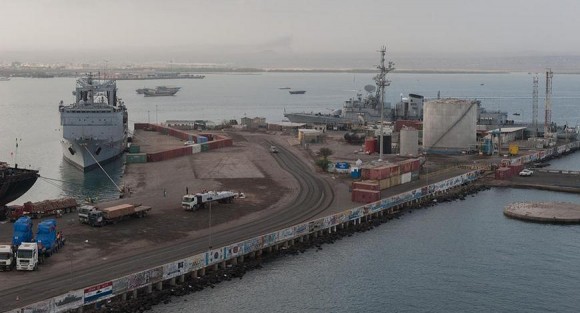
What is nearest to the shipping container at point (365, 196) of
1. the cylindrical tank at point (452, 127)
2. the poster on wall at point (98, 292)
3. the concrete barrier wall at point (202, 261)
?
the concrete barrier wall at point (202, 261)

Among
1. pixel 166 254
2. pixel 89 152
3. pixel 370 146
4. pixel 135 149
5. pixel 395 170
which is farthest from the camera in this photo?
pixel 135 149

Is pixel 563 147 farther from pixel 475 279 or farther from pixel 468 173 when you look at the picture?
pixel 475 279

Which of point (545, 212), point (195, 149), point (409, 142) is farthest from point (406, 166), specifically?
point (195, 149)

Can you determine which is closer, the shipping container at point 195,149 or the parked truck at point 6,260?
the parked truck at point 6,260

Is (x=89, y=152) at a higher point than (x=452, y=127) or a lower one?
lower

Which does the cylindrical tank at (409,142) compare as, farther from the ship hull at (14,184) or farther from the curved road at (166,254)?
the ship hull at (14,184)

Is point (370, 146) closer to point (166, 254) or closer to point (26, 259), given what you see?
point (166, 254)

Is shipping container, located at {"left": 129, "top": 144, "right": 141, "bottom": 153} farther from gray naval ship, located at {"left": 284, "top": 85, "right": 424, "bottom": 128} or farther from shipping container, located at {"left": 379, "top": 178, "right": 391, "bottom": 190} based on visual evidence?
gray naval ship, located at {"left": 284, "top": 85, "right": 424, "bottom": 128}
